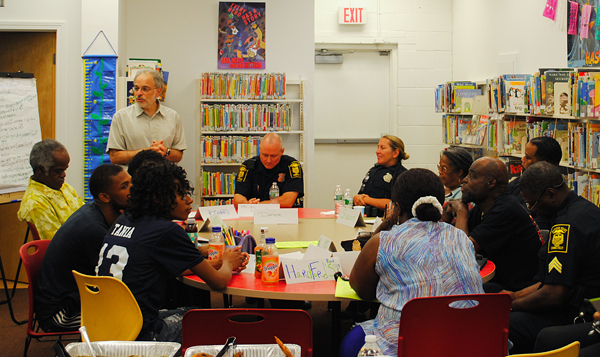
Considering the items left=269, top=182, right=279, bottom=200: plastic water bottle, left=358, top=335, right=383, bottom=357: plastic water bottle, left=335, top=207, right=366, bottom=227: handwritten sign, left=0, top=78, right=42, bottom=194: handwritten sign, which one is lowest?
left=358, top=335, right=383, bottom=357: plastic water bottle

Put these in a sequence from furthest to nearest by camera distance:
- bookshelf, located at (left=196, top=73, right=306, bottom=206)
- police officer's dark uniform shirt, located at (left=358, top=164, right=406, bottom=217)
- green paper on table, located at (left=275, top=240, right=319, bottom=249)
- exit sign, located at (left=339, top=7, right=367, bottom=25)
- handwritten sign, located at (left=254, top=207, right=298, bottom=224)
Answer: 1. exit sign, located at (left=339, top=7, right=367, bottom=25)
2. bookshelf, located at (left=196, top=73, right=306, bottom=206)
3. police officer's dark uniform shirt, located at (left=358, top=164, right=406, bottom=217)
4. handwritten sign, located at (left=254, top=207, right=298, bottom=224)
5. green paper on table, located at (left=275, top=240, right=319, bottom=249)

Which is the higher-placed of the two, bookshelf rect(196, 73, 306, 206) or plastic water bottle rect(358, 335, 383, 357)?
bookshelf rect(196, 73, 306, 206)

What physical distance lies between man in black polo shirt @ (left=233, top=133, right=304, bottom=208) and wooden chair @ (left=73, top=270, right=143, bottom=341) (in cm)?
221

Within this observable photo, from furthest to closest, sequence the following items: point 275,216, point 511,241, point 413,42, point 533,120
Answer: point 413,42 < point 533,120 < point 275,216 < point 511,241

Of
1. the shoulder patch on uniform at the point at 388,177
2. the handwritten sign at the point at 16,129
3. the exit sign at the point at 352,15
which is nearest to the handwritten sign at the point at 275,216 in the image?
the shoulder patch on uniform at the point at 388,177

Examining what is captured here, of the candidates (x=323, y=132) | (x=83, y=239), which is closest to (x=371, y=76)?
(x=323, y=132)

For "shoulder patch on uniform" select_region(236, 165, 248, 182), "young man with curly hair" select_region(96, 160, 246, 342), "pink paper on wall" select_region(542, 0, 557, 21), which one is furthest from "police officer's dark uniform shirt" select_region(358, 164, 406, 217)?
"young man with curly hair" select_region(96, 160, 246, 342)

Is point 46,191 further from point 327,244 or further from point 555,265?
point 555,265

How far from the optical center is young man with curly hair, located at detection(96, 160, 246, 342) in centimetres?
211

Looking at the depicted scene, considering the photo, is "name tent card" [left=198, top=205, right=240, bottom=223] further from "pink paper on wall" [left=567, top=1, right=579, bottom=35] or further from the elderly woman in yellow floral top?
"pink paper on wall" [left=567, top=1, right=579, bottom=35]

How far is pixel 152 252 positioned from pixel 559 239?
1.70m

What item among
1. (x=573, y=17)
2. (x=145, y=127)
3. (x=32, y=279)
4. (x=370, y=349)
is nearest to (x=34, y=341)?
(x=32, y=279)

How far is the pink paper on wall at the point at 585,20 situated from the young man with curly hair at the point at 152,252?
362 cm

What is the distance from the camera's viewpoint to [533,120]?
15.6 feet
